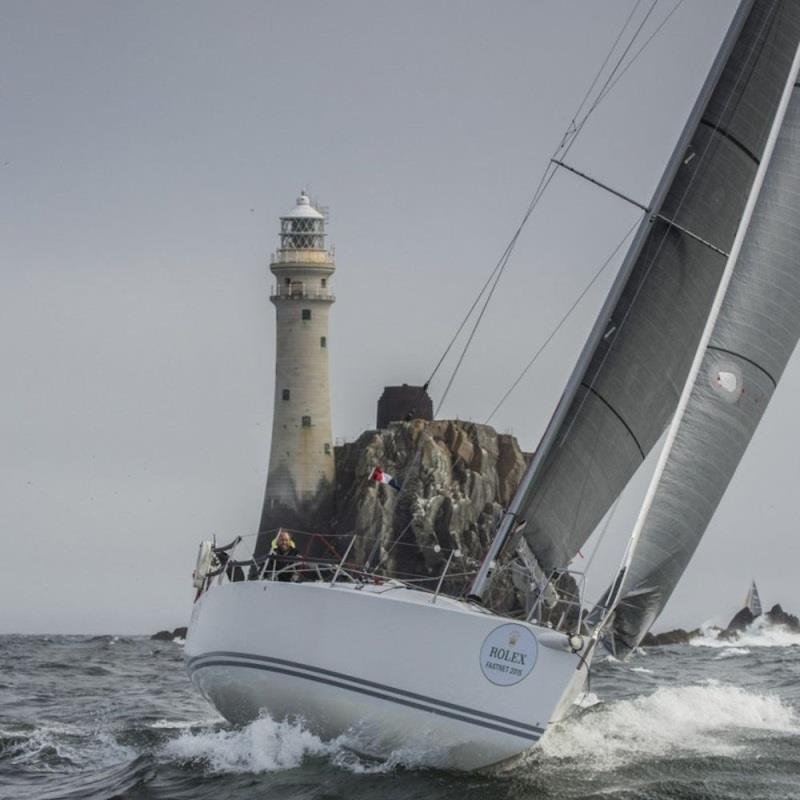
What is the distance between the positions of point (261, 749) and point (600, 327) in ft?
14.2

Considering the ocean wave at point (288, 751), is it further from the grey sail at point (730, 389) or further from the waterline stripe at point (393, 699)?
the grey sail at point (730, 389)

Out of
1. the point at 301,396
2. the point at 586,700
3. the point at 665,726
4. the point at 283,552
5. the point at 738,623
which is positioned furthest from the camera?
the point at 738,623

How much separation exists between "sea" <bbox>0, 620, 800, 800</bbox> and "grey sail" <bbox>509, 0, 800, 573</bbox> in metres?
1.91

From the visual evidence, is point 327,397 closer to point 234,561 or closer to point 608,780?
point 234,561

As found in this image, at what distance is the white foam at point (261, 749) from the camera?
39.9ft

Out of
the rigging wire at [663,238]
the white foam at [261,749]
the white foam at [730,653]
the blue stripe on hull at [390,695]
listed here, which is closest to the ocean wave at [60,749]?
the white foam at [261,749]

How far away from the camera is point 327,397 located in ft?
176

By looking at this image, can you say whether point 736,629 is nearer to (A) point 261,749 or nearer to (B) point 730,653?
(B) point 730,653

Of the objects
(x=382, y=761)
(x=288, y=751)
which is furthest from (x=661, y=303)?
(x=288, y=751)

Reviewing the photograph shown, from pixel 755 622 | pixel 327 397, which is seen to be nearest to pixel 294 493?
pixel 327 397

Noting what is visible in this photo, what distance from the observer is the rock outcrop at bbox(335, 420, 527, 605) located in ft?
179

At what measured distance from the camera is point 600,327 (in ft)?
43.1

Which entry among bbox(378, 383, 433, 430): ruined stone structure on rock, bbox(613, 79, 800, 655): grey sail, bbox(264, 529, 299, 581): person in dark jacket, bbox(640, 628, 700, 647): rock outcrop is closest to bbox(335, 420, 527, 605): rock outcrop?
bbox(378, 383, 433, 430): ruined stone structure on rock

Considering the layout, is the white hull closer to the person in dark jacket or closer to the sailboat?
the sailboat
